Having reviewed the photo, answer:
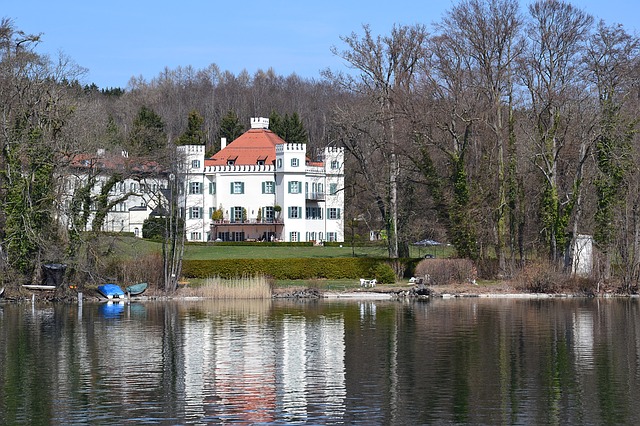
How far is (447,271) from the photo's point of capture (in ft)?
155

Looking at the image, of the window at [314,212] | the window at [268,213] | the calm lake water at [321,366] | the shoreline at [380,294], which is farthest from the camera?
the window at [314,212]

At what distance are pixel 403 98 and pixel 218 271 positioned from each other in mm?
11986

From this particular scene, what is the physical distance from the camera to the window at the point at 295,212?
8625 centimetres

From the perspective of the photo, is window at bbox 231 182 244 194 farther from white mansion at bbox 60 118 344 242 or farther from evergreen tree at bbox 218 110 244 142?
evergreen tree at bbox 218 110 244 142

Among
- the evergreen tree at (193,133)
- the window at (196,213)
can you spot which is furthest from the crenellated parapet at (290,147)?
the evergreen tree at (193,133)

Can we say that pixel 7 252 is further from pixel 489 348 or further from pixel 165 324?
pixel 489 348

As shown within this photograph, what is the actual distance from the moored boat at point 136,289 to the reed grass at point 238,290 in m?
2.27

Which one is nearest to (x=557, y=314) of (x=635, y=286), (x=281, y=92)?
(x=635, y=286)

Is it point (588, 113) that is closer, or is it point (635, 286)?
point (635, 286)

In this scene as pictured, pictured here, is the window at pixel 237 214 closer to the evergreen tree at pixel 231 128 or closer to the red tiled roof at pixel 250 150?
the red tiled roof at pixel 250 150

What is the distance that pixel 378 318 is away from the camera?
116ft

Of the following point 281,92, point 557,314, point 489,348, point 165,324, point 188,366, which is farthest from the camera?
point 281,92

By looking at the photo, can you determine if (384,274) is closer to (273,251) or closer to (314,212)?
(273,251)

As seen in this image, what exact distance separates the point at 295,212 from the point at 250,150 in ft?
25.1
